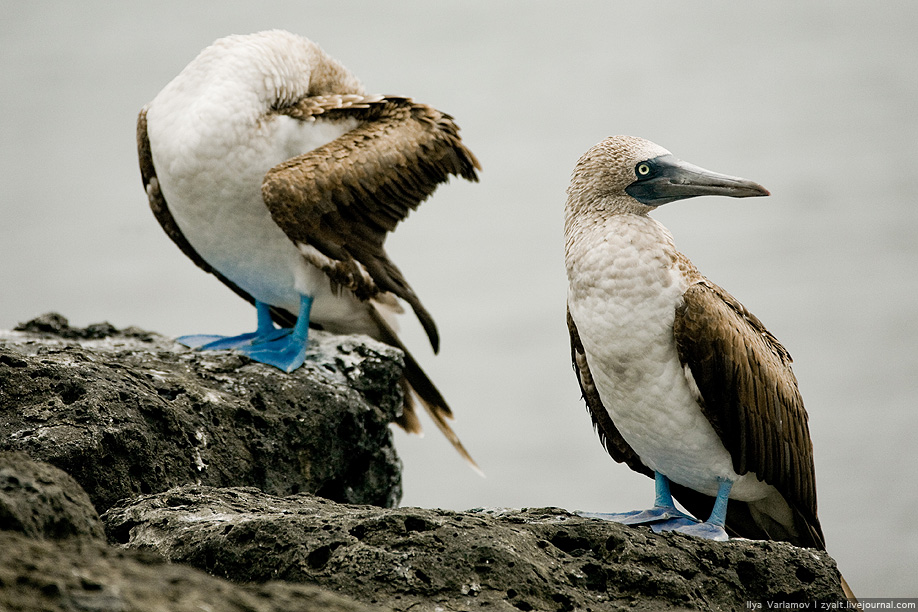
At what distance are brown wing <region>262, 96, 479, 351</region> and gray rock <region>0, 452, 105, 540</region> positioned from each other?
283cm

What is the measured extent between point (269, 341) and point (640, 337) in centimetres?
259

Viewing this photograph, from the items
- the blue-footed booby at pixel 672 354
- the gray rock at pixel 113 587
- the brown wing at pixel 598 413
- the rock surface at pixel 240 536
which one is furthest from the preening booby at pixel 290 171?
the gray rock at pixel 113 587

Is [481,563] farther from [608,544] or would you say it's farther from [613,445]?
[613,445]

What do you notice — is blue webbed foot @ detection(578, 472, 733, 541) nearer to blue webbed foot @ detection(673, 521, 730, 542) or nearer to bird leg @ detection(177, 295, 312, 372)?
blue webbed foot @ detection(673, 521, 730, 542)

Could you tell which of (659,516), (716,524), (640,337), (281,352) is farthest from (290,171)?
(716,524)

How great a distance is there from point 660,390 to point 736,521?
0.90 m

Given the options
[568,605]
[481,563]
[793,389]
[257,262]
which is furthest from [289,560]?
[257,262]

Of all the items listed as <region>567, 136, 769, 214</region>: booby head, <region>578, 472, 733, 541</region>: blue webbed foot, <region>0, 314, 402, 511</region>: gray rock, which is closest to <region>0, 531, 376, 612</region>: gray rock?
<region>0, 314, 402, 511</region>: gray rock

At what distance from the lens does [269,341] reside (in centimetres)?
559

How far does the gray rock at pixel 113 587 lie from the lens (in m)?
1.82

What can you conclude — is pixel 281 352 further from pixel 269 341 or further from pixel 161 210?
pixel 161 210

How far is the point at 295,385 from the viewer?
4883 mm

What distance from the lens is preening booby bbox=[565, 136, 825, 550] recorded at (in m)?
3.62

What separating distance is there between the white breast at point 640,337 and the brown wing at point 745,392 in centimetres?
6
